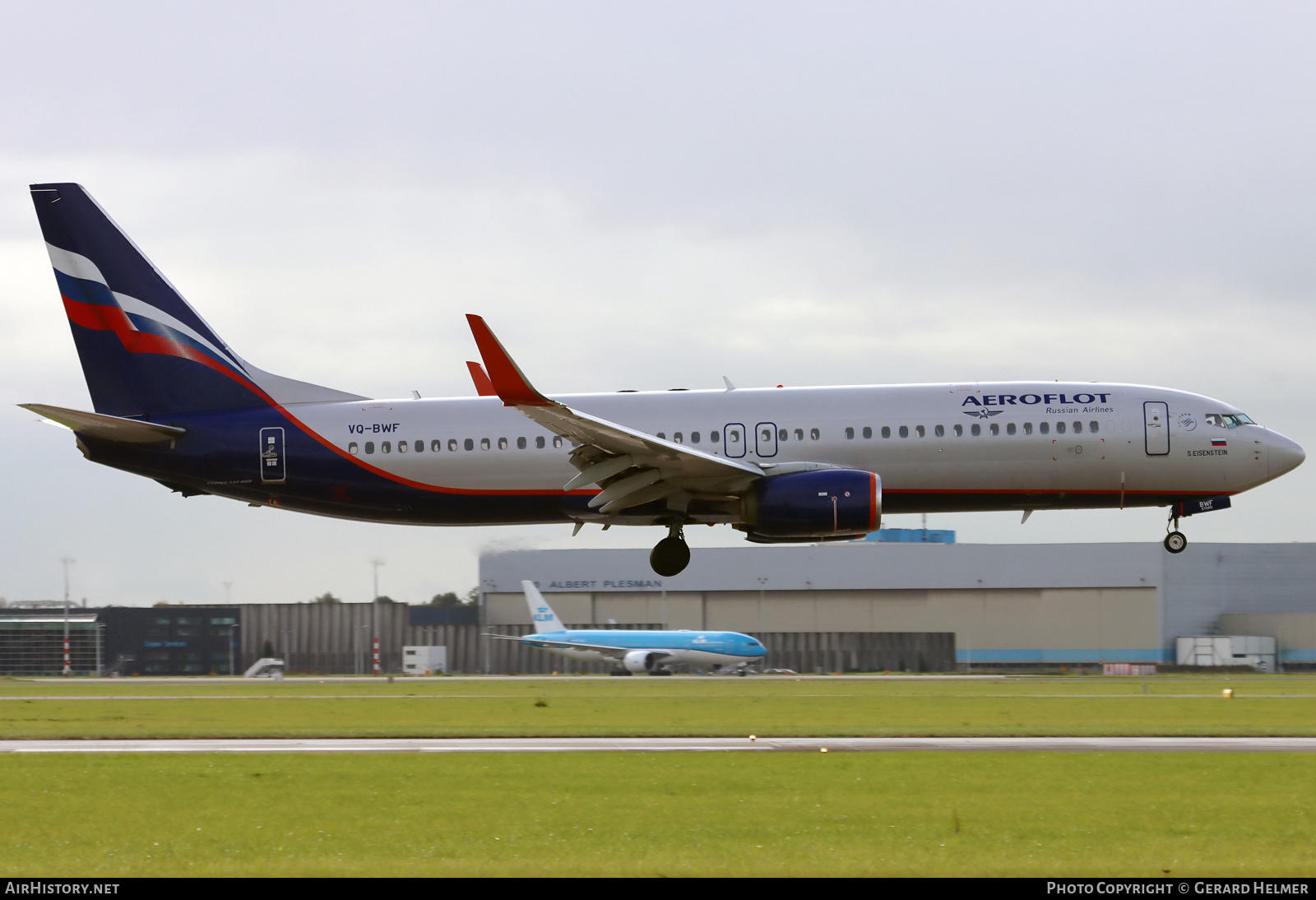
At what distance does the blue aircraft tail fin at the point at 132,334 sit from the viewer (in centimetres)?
3581

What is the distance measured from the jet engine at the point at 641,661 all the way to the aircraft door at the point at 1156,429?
54145 mm

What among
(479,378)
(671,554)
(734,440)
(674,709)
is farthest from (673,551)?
(674,709)

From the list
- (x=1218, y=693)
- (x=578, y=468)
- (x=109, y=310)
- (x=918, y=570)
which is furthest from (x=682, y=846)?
(x=918, y=570)

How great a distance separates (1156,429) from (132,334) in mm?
25539

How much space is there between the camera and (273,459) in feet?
113

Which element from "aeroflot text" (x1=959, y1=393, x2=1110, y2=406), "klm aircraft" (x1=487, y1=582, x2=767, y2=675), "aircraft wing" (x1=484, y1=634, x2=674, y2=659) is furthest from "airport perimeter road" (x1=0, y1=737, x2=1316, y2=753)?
"aircraft wing" (x1=484, y1=634, x2=674, y2=659)

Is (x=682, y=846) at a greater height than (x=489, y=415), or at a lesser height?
lesser

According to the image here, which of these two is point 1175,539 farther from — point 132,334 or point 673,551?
point 132,334

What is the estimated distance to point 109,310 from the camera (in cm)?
3675

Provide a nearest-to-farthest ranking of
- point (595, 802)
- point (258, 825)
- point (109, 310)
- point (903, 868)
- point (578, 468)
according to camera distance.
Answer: point (903, 868)
point (258, 825)
point (595, 802)
point (578, 468)
point (109, 310)

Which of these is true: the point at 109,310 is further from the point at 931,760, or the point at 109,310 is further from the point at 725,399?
the point at 931,760

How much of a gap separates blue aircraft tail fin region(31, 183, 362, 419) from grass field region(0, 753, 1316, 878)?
1020 centimetres

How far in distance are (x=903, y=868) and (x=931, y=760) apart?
12473 mm
